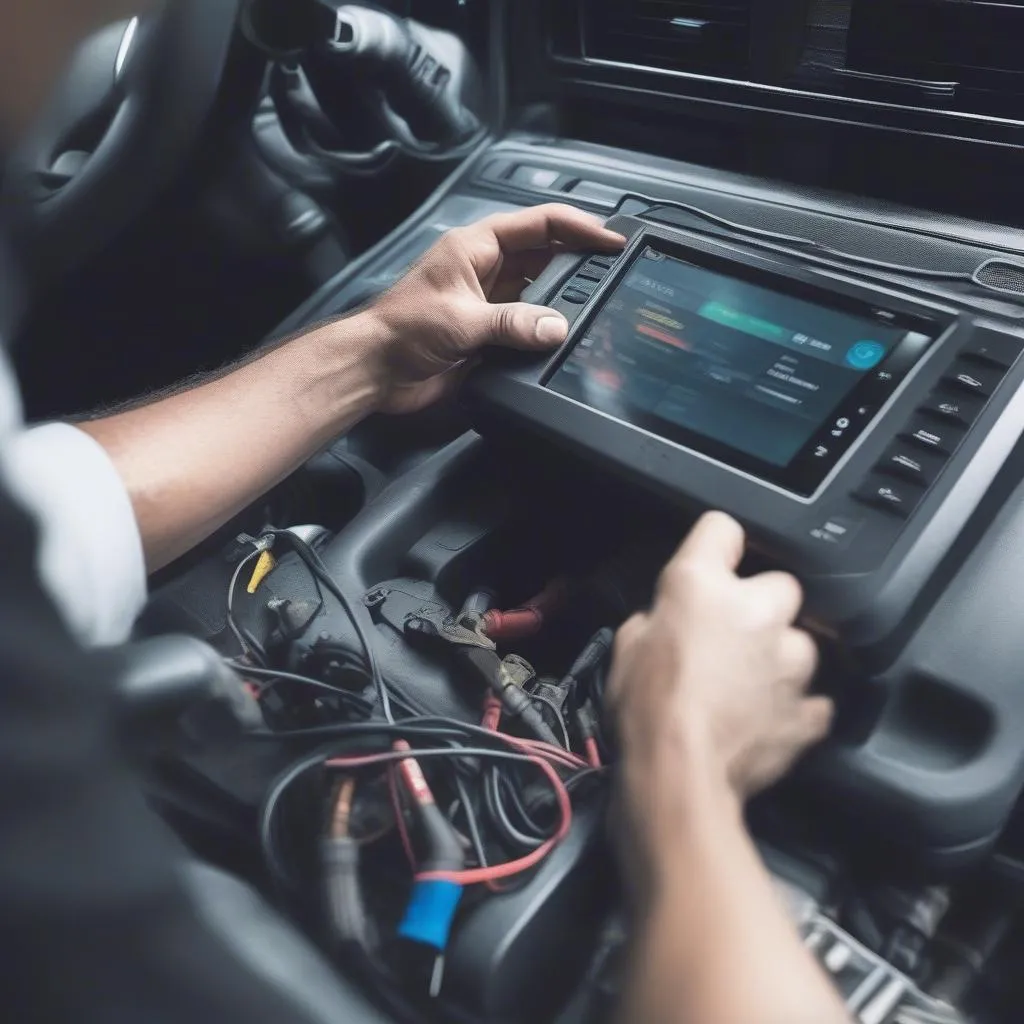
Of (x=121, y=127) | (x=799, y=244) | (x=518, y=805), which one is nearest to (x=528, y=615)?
(x=518, y=805)

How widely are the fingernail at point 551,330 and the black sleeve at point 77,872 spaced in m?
0.45

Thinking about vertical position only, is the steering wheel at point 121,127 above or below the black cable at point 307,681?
above

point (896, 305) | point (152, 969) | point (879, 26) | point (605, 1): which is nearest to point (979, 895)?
point (896, 305)

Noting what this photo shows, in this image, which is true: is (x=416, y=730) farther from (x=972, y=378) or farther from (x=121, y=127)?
(x=121, y=127)

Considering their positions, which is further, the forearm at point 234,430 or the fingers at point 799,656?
the forearm at point 234,430

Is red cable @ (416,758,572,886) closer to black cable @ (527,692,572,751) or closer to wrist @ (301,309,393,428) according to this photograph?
black cable @ (527,692,572,751)

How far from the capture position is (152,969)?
365 mm

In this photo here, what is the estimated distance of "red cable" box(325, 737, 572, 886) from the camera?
55 centimetres

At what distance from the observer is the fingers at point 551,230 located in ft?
2.67

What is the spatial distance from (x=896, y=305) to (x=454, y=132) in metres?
0.76

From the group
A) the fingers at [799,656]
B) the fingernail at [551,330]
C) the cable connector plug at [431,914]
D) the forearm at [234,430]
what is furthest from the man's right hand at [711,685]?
the forearm at [234,430]

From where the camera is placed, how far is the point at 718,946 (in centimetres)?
43

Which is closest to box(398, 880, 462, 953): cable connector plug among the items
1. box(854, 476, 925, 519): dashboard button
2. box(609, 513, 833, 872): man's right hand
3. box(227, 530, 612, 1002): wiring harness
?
box(227, 530, 612, 1002): wiring harness

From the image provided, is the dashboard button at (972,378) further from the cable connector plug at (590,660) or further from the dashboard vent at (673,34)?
the dashboard vent at (673,34)
